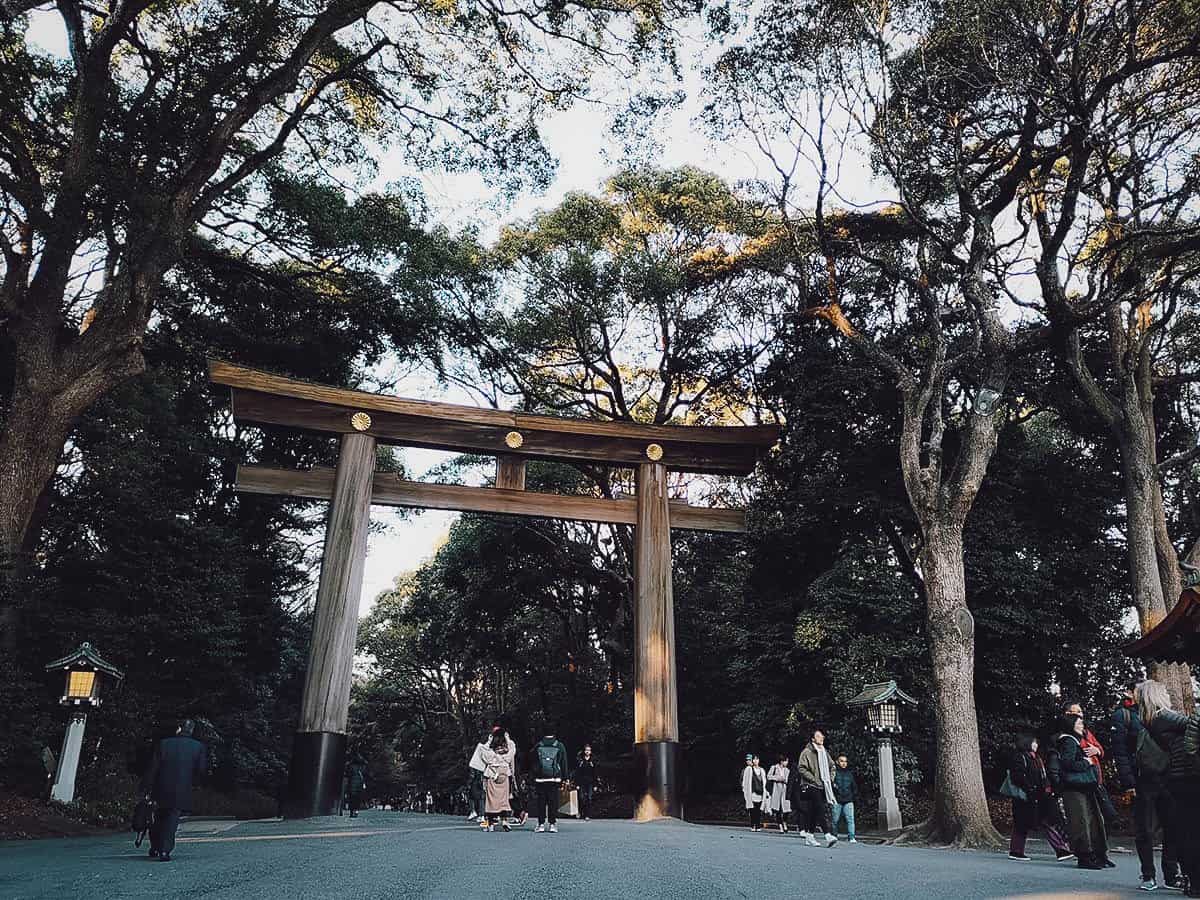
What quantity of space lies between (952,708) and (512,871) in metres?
7.09

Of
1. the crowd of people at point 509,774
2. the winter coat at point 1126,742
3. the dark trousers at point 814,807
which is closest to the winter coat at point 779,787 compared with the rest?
the dark trousers at point 814,807

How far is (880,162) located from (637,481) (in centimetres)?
641

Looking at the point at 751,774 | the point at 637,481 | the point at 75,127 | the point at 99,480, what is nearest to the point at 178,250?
the point at 75,127

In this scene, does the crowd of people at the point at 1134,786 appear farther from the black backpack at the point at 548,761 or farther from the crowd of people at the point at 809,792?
the black backpack at the point at 548,761

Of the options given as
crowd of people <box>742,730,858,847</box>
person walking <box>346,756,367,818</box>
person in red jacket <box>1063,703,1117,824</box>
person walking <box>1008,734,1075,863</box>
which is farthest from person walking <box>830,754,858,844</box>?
person walking <box>346,756,367,818</box>

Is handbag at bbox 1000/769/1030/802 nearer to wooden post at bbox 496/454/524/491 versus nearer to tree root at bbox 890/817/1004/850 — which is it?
tree root at bbox 890/817/1004/850

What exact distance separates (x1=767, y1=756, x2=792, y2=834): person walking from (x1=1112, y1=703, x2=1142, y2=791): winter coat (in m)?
8.51

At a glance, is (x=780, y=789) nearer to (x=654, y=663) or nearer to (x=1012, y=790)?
(x=654, y=663)

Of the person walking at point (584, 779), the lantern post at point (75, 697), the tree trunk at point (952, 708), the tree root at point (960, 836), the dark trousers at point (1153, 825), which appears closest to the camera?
the dark trousers at point (1153, 825)

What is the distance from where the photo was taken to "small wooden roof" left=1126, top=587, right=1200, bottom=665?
7.88 m

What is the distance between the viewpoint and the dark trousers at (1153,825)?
19.5ft

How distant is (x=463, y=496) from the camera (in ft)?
43.5

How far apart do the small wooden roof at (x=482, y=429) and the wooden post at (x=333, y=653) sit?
28.6 inches

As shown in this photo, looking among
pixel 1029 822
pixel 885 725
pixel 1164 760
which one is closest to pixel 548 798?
pixel 1029 822
